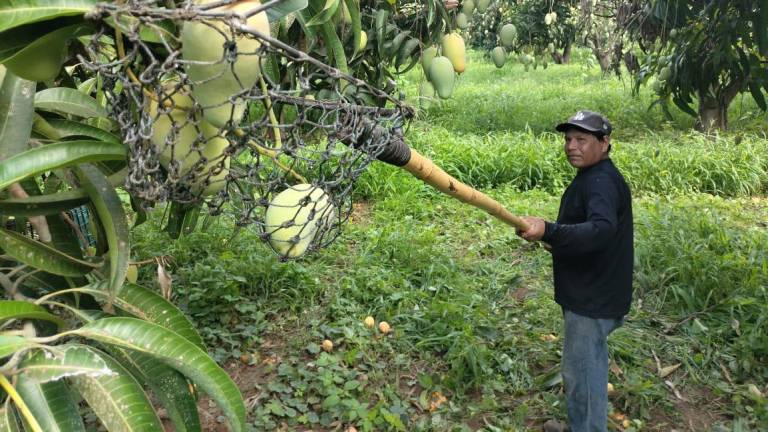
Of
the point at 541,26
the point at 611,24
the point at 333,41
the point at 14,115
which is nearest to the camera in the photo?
the point at 14,115

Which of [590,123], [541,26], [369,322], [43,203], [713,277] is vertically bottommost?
[713,277]

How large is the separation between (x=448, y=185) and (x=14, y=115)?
866 mm

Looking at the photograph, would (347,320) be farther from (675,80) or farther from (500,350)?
(675,80)

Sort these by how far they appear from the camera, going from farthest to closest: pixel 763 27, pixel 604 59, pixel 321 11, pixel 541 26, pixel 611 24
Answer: pixel 604 59 → pixel 541 26 → pixel 611 24 → pixel 763 27 → pixel 321 11

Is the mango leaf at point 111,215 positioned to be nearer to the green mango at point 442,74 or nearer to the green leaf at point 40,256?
the green leaf at point 40,256

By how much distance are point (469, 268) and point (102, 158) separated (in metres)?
2.70

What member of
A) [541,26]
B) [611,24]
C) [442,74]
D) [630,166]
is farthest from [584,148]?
[541,26]

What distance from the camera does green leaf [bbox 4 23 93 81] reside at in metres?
0.71

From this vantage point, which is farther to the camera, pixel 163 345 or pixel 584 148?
pixel 584 148

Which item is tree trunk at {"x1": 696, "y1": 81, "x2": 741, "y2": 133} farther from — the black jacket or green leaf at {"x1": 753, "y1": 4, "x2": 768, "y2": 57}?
the black jacket

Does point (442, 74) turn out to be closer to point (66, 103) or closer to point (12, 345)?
point (66, 103)

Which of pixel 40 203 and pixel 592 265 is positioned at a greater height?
pixel 40 203

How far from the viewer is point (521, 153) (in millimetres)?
5074

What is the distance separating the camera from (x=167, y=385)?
3.11 ft
